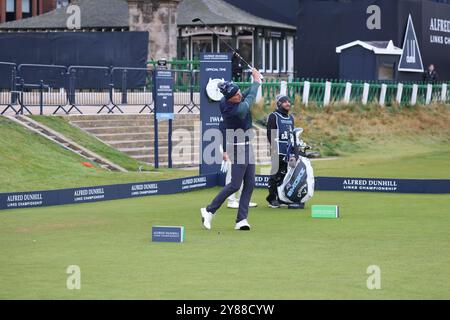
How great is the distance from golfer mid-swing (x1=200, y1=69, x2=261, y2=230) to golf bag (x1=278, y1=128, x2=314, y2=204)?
3.09 meters

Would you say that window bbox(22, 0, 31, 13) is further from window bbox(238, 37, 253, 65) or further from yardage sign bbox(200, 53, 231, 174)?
yardage sign bbox(200, 53, 231, 174)

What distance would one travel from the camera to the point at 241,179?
1577cm

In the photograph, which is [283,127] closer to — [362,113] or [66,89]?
[66,89]

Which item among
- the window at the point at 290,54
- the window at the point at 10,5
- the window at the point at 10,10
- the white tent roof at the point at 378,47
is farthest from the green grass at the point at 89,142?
the window at the point at 10,5

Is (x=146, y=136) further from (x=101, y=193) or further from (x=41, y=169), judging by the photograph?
(x=101, y=193)

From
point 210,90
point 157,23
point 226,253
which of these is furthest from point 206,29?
point 226,253

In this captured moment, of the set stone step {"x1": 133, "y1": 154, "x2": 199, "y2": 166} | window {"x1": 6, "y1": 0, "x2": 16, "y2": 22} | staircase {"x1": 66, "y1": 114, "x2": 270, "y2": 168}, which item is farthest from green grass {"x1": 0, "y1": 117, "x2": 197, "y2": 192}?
window {"x1": 6, "y1": 0, "x2": 16, "y2": 22}

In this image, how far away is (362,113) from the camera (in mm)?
39594

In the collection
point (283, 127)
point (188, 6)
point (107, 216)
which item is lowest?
point (107, 216)

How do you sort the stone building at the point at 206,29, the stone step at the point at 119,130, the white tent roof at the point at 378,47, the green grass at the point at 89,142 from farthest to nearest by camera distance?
1. the stone building at the point at 206,29
2. the white tent roof at the point at 378,47
3. the stone step at the point at 119,130
4. the green grass at the point at 89,142

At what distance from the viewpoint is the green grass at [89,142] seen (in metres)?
27.9

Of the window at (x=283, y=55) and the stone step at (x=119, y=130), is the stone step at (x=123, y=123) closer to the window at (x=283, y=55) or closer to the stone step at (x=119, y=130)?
the stone step at (x=119, y=130)
